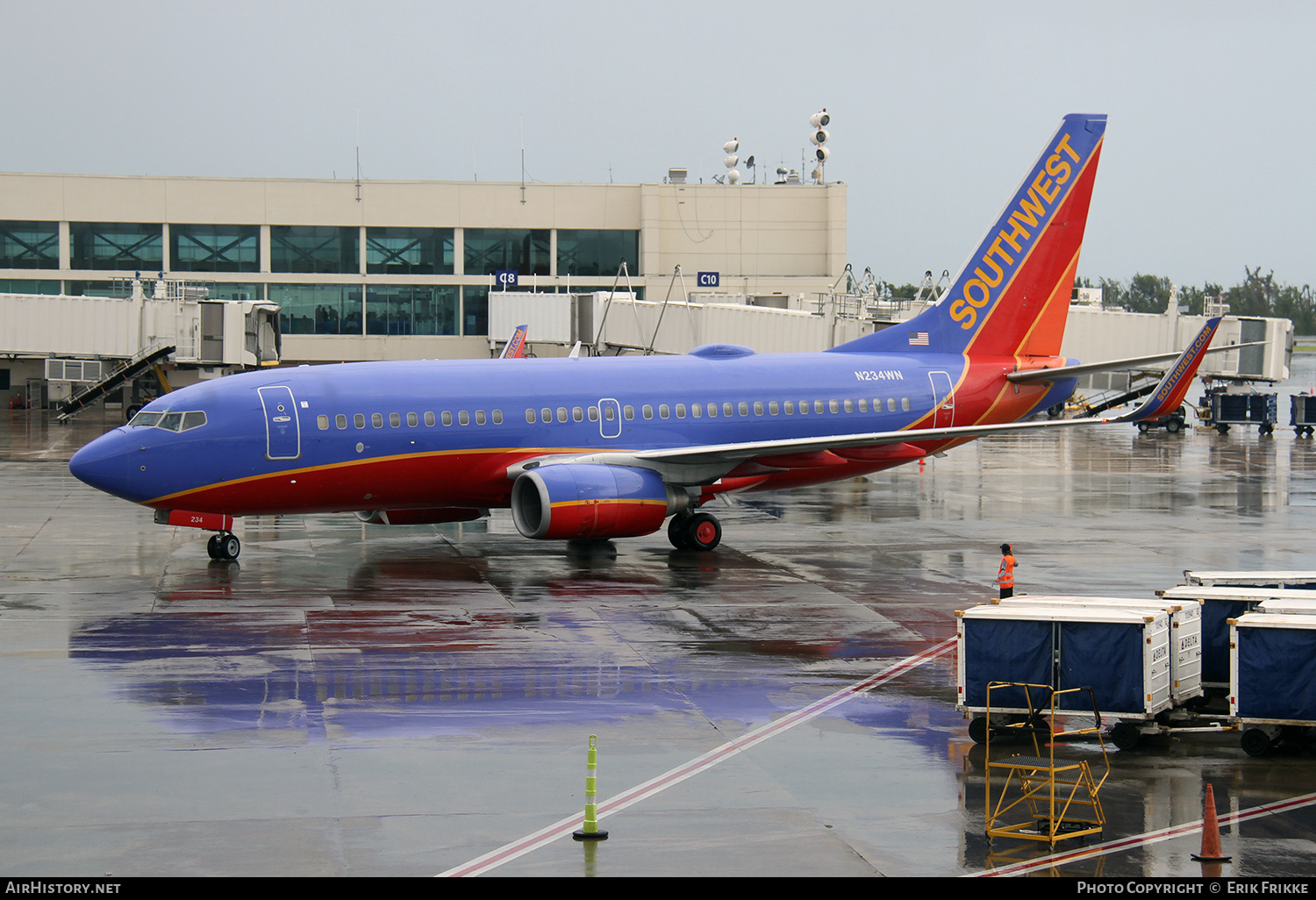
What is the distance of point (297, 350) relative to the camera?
313 feet

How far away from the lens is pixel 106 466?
2764 cm

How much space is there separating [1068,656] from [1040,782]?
2.15 metres

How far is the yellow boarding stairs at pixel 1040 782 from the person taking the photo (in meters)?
13.1

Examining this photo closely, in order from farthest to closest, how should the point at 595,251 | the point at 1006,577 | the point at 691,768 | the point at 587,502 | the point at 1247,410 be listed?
1. the point at 595,251
2. the point at 1247,410
3. the point at 587,502
4. the point at 1006,577
5. the point at 691,768

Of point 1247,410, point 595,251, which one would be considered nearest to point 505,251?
point 595,251

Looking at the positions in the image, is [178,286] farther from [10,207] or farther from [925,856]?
[925,856]

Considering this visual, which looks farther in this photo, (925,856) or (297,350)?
(297,350)

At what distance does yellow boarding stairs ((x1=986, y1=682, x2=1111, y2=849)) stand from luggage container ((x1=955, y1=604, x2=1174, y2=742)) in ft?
0.49

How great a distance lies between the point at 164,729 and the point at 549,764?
485cm

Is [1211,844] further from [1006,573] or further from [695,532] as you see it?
[695,532]

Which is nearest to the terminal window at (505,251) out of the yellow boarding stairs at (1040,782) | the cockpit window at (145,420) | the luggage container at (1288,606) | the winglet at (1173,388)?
the winglet at (1173,388)

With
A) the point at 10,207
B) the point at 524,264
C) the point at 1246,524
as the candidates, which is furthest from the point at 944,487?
the point at 10,207

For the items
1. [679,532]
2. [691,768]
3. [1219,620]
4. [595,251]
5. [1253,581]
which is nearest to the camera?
[691,768]

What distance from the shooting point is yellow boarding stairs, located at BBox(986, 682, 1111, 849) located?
1315 centimetres
